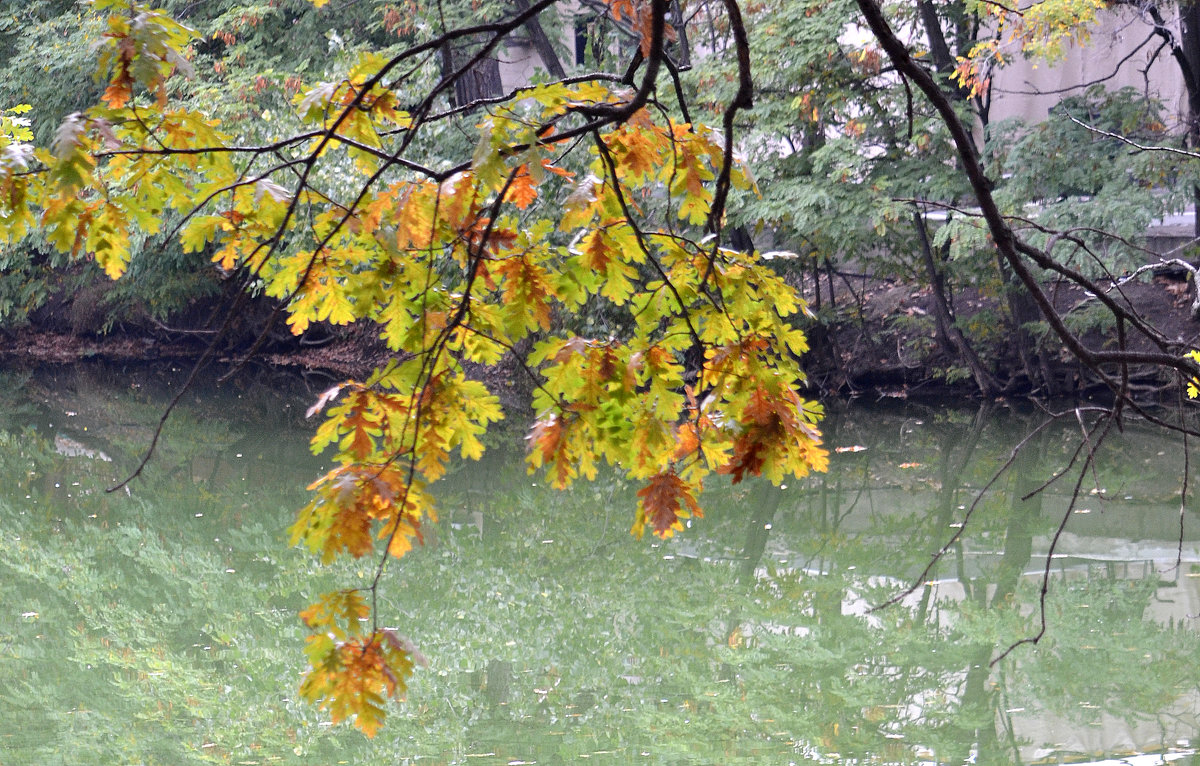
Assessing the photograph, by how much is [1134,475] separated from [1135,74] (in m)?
9.57

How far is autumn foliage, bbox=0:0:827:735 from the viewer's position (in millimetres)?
2082

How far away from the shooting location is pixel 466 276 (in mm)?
2273

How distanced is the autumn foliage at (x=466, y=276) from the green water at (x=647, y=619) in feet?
7.44

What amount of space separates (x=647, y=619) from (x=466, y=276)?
151 inches

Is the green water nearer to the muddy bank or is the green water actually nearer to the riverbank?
the muddy bank

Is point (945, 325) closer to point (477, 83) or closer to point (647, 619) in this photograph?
point (477, 83)

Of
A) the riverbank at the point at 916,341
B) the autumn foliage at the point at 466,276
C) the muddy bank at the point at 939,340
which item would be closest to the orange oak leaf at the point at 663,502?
the autumn foliage at the point at 466,276

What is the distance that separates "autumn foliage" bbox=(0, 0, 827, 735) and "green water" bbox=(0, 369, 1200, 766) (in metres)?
2.27

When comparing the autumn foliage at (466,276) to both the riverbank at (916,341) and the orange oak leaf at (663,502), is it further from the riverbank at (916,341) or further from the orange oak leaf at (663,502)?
the riverbank at (916,341)

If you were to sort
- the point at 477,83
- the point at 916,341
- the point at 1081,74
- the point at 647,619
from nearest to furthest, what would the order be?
the point at 647,619 < the point at 916,341 < the point at 477,83 < the point at 1081,74

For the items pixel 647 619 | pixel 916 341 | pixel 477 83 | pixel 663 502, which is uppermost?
pixel 477 83

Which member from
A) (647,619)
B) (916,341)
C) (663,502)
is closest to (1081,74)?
(916,341)

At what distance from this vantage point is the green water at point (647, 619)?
4469 mm

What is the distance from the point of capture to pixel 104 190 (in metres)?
2.23
